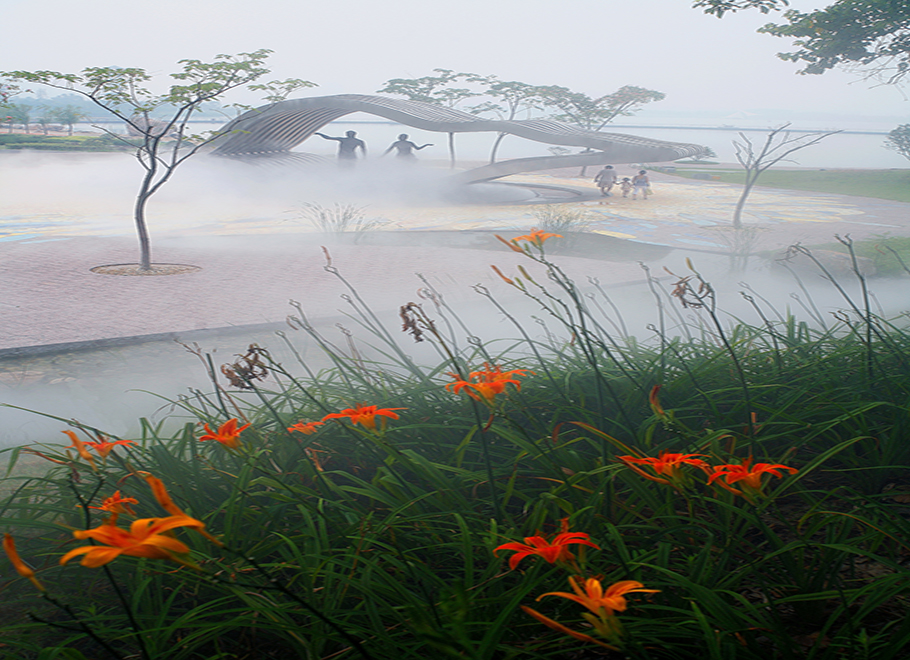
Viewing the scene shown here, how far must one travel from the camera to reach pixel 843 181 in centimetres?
2228

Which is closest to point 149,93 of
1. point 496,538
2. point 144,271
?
point 144,271

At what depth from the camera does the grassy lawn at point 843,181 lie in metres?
20.0

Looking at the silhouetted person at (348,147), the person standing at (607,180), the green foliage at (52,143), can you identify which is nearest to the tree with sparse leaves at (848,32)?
the person standing at (607,180)

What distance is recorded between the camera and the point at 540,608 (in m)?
1.05

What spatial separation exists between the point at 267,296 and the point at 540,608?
5982 millimetres

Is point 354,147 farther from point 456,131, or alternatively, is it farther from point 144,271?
point 144,271

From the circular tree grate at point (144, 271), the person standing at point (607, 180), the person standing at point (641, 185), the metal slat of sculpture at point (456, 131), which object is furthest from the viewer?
the person standing at point (641, 185)

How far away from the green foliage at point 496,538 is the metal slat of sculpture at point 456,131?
12.2m

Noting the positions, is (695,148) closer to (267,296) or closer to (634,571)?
(267,296)

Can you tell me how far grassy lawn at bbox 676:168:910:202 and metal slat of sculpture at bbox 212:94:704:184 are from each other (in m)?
7.55

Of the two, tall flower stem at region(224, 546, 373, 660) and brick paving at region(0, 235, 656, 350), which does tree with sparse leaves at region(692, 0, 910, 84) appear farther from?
tall flower stem at region(224, 546, 373, 660)

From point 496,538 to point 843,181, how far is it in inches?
999

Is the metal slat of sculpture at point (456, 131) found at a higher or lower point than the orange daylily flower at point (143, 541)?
higher

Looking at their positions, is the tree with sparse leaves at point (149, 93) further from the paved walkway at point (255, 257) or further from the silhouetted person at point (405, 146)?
the silhouetted person at point (405, 146)
